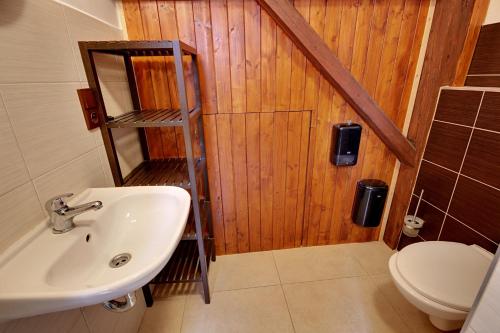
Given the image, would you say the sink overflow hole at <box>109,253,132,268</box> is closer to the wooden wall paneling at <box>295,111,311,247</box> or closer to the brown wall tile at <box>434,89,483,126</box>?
the wooden wall paneling at <box>295,111,311,247</box>

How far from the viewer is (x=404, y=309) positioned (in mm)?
1389

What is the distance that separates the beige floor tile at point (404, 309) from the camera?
50.8 inches

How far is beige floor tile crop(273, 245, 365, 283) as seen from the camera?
164cm

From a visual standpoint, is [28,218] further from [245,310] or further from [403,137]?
[403,137]

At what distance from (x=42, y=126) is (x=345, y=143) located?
157 centimetres

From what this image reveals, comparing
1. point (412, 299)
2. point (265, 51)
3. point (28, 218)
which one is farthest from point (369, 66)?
point (28, 218)

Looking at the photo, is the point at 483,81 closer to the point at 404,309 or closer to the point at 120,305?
the point at 404,309

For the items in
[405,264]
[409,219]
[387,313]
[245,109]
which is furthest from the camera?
[409,219]

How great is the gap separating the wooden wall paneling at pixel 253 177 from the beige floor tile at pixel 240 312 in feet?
1.27

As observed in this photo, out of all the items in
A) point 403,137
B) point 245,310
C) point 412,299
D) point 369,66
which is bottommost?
point 245,310

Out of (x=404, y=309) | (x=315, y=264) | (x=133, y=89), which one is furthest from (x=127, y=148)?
(x=404, y=309)

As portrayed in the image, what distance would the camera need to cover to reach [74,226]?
0.78 m

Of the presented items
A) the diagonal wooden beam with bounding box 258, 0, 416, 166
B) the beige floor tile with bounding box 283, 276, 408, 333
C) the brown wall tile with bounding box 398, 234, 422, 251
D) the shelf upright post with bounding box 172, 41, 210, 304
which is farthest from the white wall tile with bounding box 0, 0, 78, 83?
the brown wall tile with bounding box 398, 234, 422, 251

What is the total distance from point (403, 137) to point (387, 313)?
43.7 inches
